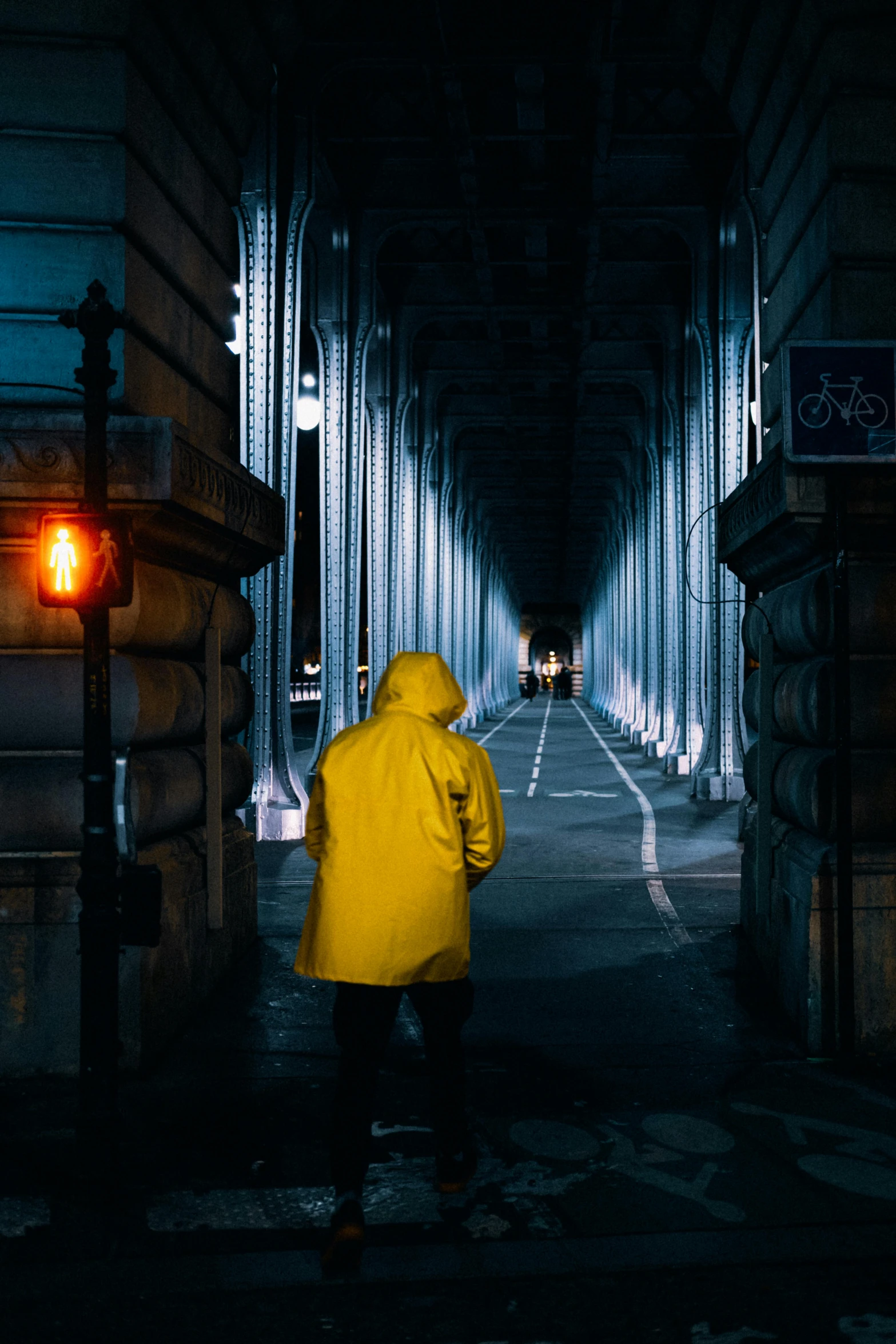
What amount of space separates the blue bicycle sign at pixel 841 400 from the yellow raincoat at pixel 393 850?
3.00 meters

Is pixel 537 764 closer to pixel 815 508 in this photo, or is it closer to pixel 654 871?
pixel 654 871

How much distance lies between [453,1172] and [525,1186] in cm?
30

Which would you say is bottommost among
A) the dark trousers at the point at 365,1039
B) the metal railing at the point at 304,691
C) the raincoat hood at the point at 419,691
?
the dark trousers at the point at 365,1039

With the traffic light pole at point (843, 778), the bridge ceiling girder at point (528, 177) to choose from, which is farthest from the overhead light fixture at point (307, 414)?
the traffic light pole at point (843, 778)

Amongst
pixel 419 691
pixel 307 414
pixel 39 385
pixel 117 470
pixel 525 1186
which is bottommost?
pixel 525 1186

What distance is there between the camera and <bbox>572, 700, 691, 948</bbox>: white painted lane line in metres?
9.56

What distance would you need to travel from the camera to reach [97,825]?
16.5ft

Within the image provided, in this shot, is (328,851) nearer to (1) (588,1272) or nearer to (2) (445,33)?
(1) (588,1272)

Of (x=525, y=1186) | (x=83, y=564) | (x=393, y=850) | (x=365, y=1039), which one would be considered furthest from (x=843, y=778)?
(x=83, y=564)

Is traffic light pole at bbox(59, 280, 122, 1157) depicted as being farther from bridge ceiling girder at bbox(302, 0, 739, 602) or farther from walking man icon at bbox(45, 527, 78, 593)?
bridge ceiling girder at bbox(302, 0, 739, 602)

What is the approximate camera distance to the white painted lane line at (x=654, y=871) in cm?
956

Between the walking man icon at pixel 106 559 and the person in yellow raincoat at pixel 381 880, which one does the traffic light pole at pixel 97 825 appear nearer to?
the walking man icon at pixel 106 559

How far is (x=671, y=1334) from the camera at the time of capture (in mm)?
3770

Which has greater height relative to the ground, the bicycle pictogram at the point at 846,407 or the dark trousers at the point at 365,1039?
the bicycle pictogram at the point at 846,407
